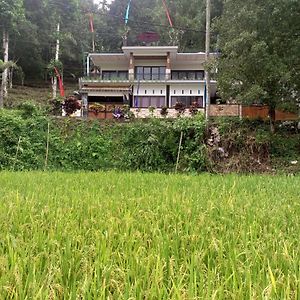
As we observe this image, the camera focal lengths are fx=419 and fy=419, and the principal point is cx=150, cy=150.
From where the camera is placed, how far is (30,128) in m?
16.5

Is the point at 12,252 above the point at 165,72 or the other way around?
the other way around

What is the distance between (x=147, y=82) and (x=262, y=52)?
13.6 metres

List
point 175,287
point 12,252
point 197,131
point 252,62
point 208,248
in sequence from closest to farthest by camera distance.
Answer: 1. point 175,287
2. point 12,252
3. point 208,248
4. point 252,62
5. point 197,131

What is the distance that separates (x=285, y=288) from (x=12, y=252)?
1.47 metres

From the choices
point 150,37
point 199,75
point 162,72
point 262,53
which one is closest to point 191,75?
point 199,75

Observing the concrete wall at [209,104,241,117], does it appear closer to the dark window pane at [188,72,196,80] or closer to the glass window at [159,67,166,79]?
the dark window pane at [188,72,196,80]

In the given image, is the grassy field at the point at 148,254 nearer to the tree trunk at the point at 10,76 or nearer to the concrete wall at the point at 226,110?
the concrete wall at the point at 226,110

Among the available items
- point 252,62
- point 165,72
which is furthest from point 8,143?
point 165,72

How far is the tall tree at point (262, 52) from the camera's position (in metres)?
13.8

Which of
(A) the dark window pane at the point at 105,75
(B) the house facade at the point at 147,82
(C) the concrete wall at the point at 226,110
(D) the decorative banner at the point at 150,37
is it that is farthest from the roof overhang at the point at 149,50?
(C) the concrete wall at the point at 226,110

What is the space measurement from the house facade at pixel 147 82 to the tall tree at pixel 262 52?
1096 centimetres

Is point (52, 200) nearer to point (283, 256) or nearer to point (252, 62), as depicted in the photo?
point (283, 256)

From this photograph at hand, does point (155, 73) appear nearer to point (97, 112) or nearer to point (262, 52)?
point (97, 112)

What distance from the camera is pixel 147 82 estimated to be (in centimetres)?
2667
